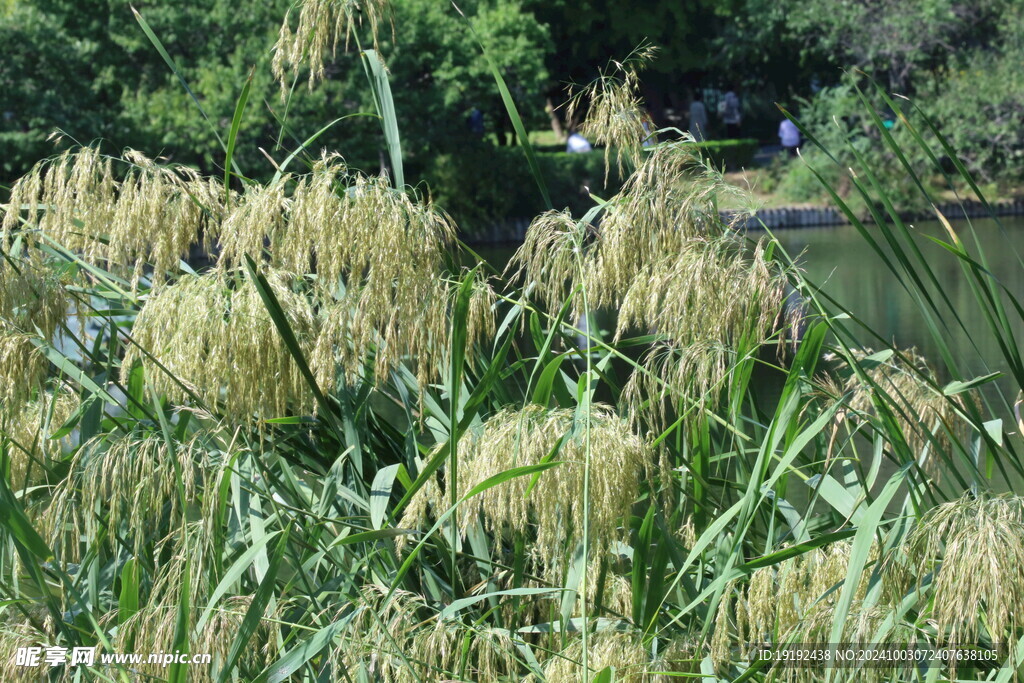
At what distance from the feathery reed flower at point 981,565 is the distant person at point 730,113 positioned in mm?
25845

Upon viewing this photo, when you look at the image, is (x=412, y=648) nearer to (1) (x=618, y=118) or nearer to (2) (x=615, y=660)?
(2) (x=615, y=660)

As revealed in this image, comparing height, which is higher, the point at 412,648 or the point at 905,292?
the point at 905,292

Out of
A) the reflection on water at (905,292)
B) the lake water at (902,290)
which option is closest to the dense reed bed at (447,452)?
the lake water at (902,290)

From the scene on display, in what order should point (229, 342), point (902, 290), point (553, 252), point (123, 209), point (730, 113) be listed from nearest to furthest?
1. point (229, 342)
2. point (553, 252)
3. point (123, 209)
4. point (902, 290)
5. point (730, 113)

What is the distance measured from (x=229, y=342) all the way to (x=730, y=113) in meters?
26.2

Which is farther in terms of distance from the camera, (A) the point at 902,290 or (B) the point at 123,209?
(A) the point at 902,290

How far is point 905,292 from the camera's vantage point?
6625 millimetres

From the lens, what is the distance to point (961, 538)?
3.73 feet

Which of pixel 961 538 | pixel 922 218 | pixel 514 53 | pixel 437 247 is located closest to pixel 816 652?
pixel 961 538

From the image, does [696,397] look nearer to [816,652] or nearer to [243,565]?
[816,652]

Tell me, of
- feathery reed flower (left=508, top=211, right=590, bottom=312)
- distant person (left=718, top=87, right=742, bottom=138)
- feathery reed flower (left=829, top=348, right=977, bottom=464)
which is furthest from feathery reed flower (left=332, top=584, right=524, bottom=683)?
distant person (left=718, top=87, right=742, bottom=138)

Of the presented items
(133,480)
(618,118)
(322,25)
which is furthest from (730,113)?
(133,480)

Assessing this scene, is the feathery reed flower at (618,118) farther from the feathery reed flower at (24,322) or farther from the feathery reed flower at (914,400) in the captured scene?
the feathery reed flower at (24,322)

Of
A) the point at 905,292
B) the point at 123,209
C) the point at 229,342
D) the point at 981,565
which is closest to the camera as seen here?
the point at 981,565
